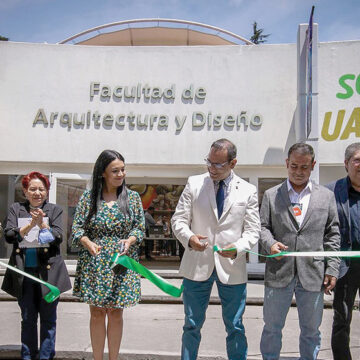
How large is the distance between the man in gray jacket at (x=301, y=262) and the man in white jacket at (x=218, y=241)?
20cm

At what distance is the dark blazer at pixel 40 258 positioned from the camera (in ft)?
13.1

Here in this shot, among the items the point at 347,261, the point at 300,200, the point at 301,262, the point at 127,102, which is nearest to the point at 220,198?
the point at 300,200

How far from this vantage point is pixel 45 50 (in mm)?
10664

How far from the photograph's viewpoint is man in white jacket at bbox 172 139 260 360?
3.56 m

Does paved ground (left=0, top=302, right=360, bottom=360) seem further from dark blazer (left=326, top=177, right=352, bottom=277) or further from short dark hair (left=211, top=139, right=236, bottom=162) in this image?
short dark hair (left=211, top=139, right=236, bottom=162)

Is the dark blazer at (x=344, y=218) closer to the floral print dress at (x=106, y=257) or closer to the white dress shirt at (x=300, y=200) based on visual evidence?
the white dress shirt at (x=300, y=200)

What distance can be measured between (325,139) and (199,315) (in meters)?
7.54

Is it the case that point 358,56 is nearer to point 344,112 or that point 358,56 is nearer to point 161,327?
point 344,112

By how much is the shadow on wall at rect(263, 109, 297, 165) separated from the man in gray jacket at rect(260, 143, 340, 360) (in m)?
6.80

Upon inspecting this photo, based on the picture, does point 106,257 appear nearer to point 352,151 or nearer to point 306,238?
point 306,238

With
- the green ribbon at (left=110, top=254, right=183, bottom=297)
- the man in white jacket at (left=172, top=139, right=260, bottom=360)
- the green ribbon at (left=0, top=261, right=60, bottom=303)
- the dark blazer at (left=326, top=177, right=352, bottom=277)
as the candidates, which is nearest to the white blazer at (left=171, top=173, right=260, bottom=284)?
the man in white jacket at (left=172, top=139, right=260, bottom=360)

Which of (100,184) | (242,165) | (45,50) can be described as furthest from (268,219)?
(45,50)

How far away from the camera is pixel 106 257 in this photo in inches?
144

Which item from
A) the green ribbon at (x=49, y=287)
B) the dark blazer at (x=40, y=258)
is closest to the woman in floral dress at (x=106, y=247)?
the green ribbon at (x=49, y=287)
